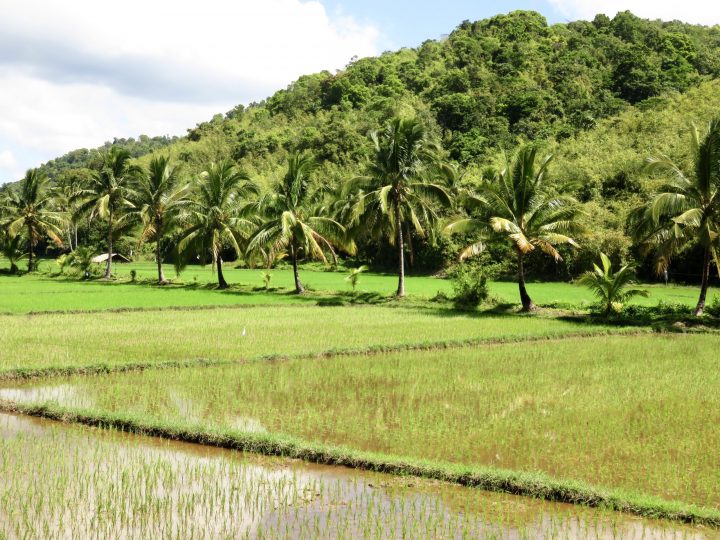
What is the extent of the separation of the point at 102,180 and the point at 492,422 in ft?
96.5

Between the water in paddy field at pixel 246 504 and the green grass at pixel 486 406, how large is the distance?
0.76m

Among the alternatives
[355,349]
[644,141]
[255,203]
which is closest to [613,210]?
[644,141]

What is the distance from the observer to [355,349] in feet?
43.4

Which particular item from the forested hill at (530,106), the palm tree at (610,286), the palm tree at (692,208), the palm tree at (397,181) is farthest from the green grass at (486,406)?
the forested hill at (530,106)

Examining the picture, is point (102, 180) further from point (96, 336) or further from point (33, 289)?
point (96, 336)

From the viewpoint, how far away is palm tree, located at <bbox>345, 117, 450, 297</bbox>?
21884 mm

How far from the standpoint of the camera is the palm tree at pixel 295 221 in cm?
2353

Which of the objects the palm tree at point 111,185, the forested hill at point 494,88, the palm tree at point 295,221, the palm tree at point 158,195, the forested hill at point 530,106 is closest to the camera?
the palm tree at point 295,221

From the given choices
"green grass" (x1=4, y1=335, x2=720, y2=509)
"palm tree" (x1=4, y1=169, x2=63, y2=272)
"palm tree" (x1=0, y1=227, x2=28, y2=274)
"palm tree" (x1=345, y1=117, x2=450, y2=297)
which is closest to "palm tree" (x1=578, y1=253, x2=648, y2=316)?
"green grass" (x1=4, y1=335, x2=720, y2=509)

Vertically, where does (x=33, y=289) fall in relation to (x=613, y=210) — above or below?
below

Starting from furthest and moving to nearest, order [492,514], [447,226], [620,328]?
[447,226] < [620,328] < [492,514]

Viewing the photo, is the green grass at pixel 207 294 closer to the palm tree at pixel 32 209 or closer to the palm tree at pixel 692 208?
the palm tree at pixel 692 208

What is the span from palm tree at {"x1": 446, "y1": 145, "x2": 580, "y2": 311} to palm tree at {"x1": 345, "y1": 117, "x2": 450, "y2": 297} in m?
3.10

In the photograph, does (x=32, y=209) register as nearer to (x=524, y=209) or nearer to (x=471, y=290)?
(x=471, y=290)
